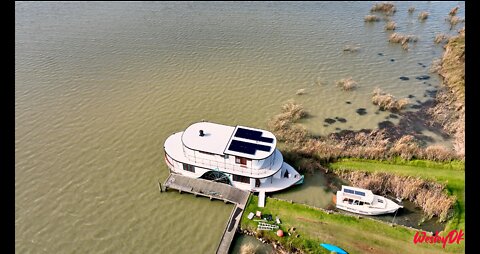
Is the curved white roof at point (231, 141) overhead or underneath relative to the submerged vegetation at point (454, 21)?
underneath

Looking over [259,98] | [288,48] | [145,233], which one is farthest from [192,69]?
[145,233]

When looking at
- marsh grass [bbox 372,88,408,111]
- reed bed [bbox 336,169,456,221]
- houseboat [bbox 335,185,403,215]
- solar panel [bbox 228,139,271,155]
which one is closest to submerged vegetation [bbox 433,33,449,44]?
marsh grass [bbox 372,88,408,111]

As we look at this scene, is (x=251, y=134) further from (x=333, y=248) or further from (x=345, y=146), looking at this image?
(x=333, y=248)

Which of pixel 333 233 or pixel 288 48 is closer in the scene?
pixel 333 233

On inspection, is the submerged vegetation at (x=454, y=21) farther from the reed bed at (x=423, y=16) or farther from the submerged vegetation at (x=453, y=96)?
the submerged vegetation at (x=453, y=96)

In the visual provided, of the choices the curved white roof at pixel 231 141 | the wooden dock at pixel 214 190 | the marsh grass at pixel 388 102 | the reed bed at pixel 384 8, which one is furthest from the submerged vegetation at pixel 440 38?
the wooden dock at pixel 214 190

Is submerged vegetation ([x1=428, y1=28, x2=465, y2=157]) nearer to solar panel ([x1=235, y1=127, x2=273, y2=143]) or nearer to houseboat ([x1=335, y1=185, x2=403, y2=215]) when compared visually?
houseboat ([x1=335, y1=185, x2=403, y2=215])
